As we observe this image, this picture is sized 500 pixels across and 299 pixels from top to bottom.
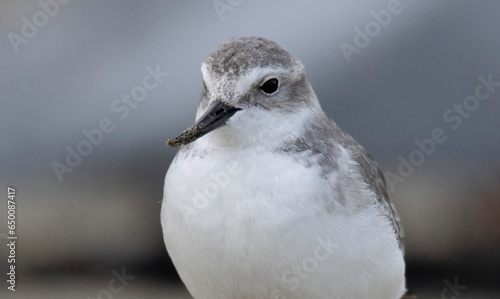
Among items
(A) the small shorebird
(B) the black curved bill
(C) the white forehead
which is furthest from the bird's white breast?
(C) the white forehead

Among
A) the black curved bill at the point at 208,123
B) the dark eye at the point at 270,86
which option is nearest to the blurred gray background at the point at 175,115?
the dark eye at the point at 270,86

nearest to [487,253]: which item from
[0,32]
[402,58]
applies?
[402,58]

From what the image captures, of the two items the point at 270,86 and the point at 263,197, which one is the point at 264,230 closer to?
the point at 263,197

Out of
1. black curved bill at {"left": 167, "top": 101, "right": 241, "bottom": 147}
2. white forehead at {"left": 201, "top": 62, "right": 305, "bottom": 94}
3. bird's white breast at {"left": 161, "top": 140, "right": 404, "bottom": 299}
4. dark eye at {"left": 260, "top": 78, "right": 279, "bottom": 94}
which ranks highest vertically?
white forehead at {"left": 201, "top": 62, "right": 305, "bottom": 94}

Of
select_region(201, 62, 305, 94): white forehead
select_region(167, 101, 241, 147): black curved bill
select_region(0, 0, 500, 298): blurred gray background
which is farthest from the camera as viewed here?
select_region(0, 0, 500, 298): blurred gray background

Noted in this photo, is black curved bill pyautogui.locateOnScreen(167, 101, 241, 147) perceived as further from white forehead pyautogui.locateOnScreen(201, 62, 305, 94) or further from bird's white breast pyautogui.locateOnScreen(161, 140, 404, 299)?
bird's white breast pyautogui.locateOnScreen(161, 140, 404, 299)
